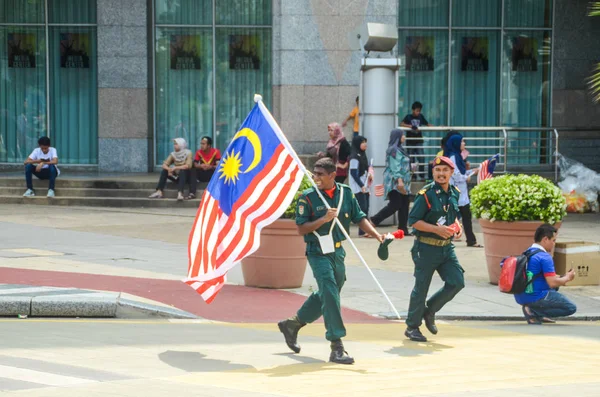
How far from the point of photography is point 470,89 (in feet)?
89.0

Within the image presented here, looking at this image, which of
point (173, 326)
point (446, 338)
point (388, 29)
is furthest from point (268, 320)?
point (388, 29)

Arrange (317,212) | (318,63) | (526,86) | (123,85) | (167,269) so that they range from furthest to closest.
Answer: (526,86) → (123,85) → (318,63) → (167,269) → (317,212)

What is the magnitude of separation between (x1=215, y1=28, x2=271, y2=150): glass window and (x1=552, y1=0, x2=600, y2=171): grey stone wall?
6.94 meters

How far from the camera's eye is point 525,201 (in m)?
13.8

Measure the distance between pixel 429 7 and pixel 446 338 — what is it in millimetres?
17117

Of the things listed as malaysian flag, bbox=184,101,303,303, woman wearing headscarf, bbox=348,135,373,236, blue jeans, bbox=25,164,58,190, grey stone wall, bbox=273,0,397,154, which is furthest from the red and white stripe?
grey stone wall, bbox=273,0,397,154

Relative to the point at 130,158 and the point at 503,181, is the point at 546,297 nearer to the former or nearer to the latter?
the point at 503,181

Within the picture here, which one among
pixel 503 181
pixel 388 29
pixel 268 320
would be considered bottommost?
pixel 268 320

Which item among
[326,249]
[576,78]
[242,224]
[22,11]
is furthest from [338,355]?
[22,11]

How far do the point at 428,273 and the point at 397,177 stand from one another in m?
7.84

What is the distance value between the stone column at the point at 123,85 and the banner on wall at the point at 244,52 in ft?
6.51

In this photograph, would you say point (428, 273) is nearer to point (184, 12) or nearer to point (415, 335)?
point (415, 335)

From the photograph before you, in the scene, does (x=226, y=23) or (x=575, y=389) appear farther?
(x=226, y=23)

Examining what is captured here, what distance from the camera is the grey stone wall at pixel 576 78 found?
26.5 meters
